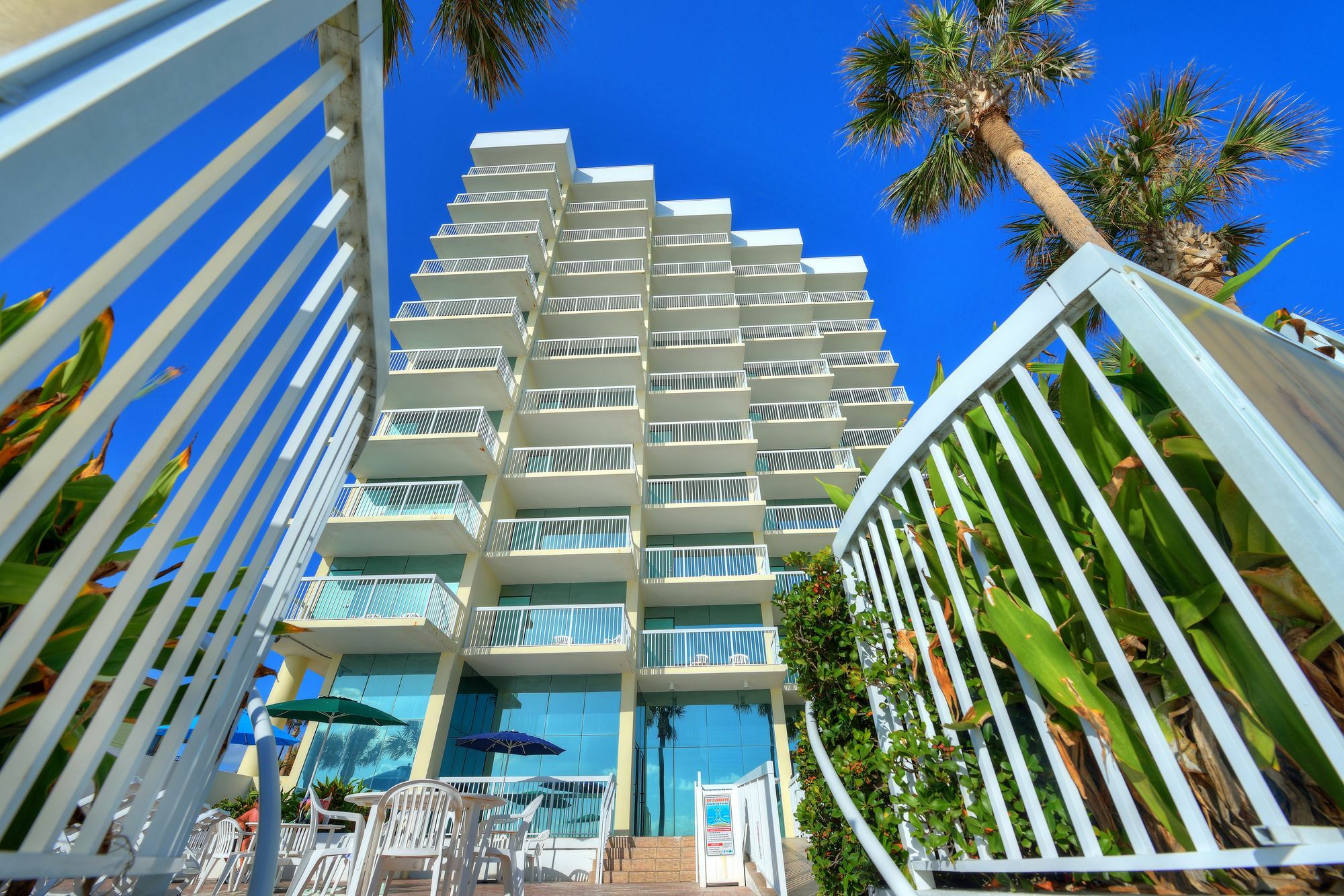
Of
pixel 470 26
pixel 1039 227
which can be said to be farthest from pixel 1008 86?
pixel 470 26

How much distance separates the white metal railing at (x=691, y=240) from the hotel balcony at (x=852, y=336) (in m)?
5.95

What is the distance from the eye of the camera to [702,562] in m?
16.3

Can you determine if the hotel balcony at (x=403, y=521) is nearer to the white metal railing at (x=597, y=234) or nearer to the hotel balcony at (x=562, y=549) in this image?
the hotel balcony at (x=562, y=549)

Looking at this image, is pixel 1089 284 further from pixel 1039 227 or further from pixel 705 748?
pixel 705 748

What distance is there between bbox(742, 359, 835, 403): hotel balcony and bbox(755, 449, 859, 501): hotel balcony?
8.86 feet

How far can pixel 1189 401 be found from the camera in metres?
1.21

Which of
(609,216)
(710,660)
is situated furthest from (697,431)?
(609,216)

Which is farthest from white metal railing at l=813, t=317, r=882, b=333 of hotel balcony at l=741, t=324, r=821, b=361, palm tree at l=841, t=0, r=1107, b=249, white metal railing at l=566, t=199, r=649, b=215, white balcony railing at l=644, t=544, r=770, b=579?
palm tree at l=841, t=0, r=1107, b=249

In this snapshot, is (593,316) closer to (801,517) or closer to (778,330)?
(778,330)

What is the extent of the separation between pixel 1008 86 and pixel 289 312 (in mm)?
9518

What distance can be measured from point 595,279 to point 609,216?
4.89 metres

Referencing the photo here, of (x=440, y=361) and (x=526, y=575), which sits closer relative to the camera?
(x=526, y=575)

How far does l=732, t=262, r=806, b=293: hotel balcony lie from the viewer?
84.7 ft

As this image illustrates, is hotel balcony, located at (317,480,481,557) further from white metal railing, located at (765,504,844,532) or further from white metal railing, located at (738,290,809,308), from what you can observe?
white metal railing, located at (738,290,809,308)
